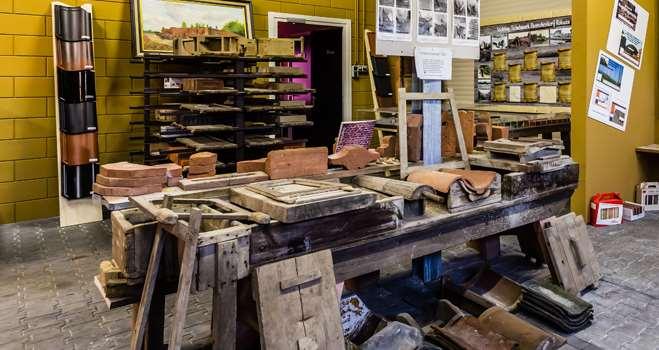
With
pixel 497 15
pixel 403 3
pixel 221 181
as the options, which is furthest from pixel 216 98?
pixel 497 15

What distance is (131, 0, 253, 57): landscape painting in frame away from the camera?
5.77m

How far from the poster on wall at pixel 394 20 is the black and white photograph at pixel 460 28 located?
1.31 ft

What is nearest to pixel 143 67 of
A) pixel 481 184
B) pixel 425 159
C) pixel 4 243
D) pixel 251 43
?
pixel 251 43

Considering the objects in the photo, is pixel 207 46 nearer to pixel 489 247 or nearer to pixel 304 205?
pixel 489 247

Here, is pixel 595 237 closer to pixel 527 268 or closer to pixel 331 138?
pixel 527 268

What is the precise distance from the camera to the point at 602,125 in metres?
5.24

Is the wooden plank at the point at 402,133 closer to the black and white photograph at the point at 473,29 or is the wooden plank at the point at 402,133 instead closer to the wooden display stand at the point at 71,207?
the black and white photograph at the point at 473,29

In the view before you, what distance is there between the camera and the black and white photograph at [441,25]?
11.4 feet

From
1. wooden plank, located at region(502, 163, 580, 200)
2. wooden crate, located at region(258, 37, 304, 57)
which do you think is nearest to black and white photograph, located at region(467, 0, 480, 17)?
wooden plank, located at region(502, 163, 580, 200)

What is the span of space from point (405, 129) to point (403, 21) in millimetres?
637

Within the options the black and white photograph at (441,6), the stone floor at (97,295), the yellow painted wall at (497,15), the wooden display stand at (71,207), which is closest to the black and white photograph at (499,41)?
the yellow painted wall at (497,15)

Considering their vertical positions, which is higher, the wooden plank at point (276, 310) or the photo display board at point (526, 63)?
the photo display board at point (526, 63)

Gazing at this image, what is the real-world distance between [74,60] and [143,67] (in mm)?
1056

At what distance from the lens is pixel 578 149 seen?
5.20 m
